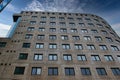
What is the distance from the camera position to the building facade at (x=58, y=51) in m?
22.5

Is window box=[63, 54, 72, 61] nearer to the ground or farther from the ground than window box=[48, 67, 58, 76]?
farther from the ground

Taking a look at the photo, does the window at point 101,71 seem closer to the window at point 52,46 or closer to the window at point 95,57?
the window at point 95,57

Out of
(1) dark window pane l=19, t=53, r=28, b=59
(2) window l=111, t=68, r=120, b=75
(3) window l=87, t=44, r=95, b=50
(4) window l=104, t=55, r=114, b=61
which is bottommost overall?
(2) window l=111, t=68, r=120, b=75

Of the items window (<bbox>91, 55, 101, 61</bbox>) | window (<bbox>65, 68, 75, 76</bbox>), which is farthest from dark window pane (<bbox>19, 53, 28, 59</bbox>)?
window (<bbox>91, 55, 101, 61</bbox>)

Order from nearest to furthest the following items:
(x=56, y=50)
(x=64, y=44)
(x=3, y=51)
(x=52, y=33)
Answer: (x=3, y=51)
(x=56, y=50)
(x=64, y=44)
(x=52, y=33)

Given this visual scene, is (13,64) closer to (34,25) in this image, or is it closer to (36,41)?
(36,41)

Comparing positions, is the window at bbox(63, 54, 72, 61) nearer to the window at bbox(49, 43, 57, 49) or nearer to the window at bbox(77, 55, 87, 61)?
the window at bbox(77, 55, 87, 61)

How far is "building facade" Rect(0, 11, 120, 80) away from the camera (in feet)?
73.8

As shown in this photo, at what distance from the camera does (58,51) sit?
26953 mm

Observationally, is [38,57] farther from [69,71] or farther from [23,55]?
[69,71]

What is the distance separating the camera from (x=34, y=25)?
3441 centimetres

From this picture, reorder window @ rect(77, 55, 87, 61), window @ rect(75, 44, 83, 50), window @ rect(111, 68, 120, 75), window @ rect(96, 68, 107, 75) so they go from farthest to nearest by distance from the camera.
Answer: window @ rect(75, 44, 83, 50)
window @ rect(77, 55, 87, 61)
window @ rect(111, 68, 120, 75)
window @ rect(96, 68, 107, 75)

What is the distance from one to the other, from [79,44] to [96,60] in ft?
20.0

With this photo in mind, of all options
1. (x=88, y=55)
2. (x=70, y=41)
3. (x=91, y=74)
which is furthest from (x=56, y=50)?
(x=91, y=74)
